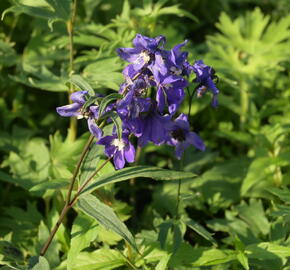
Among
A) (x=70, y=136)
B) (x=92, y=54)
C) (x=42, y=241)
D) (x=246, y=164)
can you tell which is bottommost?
(x=42, y=241)

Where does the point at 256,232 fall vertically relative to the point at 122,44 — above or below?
below

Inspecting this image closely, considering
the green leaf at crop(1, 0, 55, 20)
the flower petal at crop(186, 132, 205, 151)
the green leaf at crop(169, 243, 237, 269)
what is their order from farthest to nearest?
the green leaf at crop(1, 0, 55, 20)
the green leaf at crop(169, 243, 237, 269)
the flower petal at crop(186, 132, 205, 151)

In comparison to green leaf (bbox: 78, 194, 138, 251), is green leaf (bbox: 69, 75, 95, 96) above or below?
above

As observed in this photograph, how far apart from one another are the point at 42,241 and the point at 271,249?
126 centimetres

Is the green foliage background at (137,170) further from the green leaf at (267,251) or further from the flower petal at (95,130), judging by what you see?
the flower petal at (95,130)

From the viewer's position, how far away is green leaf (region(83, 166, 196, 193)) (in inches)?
80.6

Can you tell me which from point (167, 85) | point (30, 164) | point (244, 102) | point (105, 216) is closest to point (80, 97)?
point (167, 85)

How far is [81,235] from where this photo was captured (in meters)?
2.39

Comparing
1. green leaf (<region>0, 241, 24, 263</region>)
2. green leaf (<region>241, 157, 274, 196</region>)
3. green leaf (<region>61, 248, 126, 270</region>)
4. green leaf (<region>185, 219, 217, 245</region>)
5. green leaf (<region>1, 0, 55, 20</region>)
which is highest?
green leaf (<region>1, 0, 55, 20</region>)

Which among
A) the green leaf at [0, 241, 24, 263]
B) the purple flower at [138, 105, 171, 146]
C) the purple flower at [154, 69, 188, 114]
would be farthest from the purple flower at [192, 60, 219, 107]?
the green leaf at [0, 241, 24, 263]

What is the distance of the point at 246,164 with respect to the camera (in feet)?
11.5

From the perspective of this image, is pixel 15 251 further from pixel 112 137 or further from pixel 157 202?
pixel 157 202

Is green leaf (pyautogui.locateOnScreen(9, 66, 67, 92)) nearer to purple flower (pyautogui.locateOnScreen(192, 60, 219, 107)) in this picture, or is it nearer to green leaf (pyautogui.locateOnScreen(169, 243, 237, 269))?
purple flower (pyautogui.locateOnScreen(192, 60, 219, 107))

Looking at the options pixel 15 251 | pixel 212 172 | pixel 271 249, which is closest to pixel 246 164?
pixel 212 172
